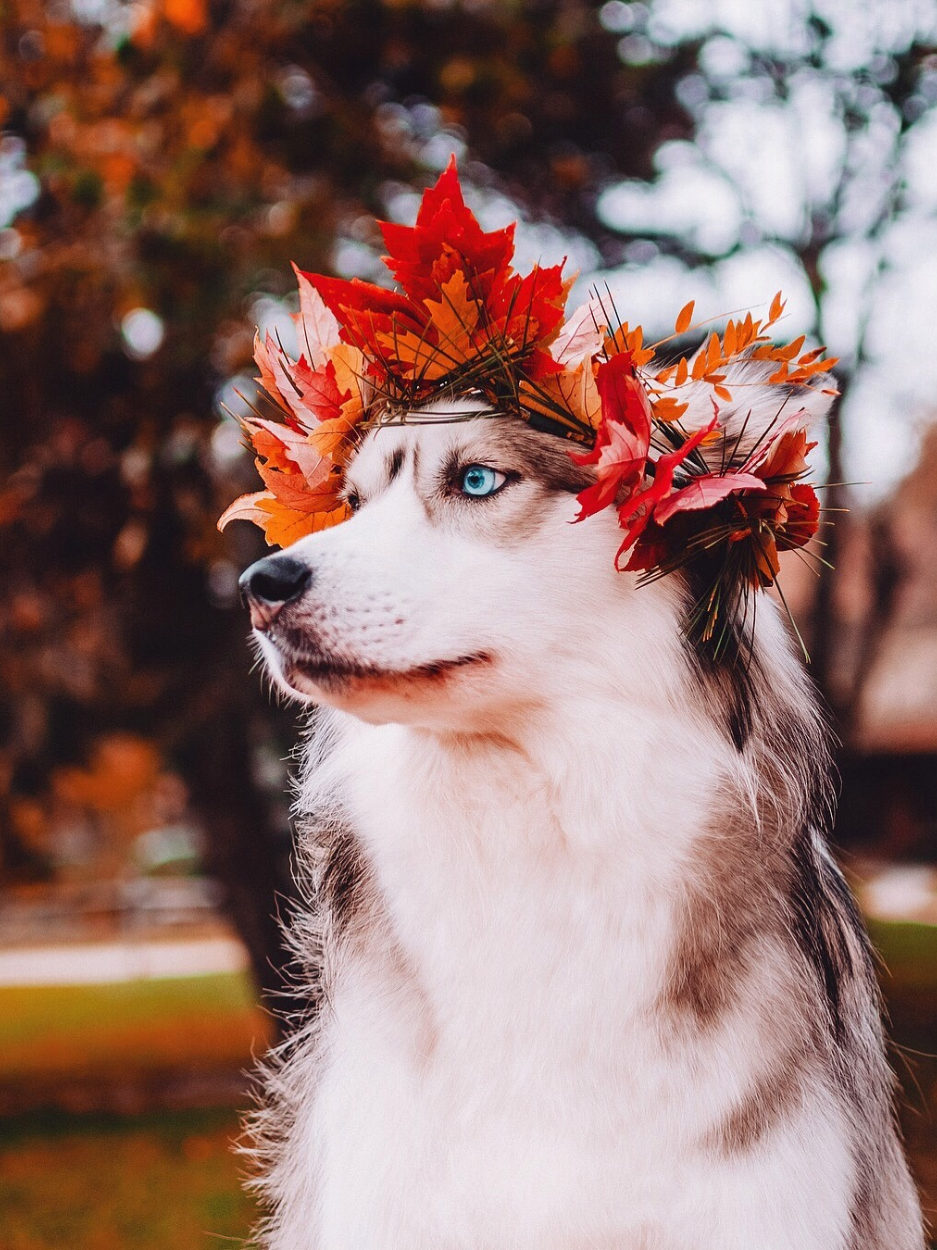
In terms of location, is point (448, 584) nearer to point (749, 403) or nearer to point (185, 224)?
point (749, 403)

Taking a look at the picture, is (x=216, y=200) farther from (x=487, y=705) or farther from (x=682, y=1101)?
(x=682, y=1101)

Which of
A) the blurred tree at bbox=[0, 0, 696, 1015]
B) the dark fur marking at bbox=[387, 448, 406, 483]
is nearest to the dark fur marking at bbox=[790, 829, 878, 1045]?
the dark fur marking at bbox=[387, 448, 406, 483]

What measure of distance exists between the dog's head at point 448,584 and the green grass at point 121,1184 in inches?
201

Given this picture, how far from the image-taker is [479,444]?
6.61 feet

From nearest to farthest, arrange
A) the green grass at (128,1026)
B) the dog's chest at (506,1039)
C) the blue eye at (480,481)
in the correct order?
the dog's chest at (506,1039), the blue eye at (480,481), the green grass at (128,1026)

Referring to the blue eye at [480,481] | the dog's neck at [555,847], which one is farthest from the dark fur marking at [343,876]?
the blue eye at [480,481]

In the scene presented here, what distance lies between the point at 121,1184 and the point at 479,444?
7396mm

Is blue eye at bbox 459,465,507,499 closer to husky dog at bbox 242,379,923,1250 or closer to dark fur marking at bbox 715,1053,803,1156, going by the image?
husky dog at bbox 242,379,923,1250

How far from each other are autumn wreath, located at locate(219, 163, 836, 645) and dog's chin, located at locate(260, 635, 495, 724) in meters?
0.32

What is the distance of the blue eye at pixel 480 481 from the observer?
2.00 m

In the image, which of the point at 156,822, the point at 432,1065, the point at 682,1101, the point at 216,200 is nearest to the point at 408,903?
the point at 432,1065

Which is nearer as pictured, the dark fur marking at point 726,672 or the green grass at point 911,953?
the dark fur marking at point 726,672

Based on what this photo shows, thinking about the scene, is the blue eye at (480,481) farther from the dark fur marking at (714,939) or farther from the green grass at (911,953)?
the green grass at (911,953)

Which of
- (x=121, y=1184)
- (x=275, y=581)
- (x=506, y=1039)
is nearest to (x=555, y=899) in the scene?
(x=506, y=1039)
